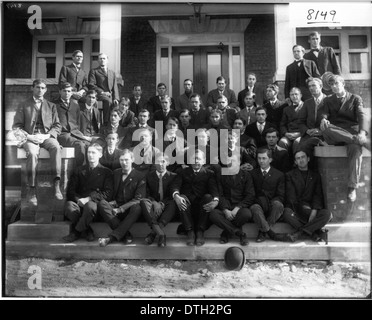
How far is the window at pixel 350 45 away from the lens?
4.35 meters

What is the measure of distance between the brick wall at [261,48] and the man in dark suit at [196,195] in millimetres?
1008

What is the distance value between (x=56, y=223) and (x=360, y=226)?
2.78 meters

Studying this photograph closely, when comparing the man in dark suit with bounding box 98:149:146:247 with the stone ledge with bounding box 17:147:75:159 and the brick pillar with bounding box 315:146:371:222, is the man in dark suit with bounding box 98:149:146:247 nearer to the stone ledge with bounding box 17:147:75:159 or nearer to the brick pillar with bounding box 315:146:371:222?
the stone ledge with bounding box 17:147:75:159

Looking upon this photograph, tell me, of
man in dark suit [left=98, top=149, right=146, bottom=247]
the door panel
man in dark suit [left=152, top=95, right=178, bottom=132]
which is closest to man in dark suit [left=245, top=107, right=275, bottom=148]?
the door panel

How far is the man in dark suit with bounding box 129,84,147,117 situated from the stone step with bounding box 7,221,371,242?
1.16 metres

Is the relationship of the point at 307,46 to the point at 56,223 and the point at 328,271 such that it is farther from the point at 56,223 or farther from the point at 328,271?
the point at 56,223

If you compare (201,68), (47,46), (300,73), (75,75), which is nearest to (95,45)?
(75,75)

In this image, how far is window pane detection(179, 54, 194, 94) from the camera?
15.4ft

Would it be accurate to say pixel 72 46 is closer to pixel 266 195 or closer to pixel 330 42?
pixel 266 195

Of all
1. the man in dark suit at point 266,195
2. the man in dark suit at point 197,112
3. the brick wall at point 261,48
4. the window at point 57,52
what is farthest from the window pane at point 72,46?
the man in dark suit at point 266,195

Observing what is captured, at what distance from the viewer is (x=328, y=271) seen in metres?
4.17

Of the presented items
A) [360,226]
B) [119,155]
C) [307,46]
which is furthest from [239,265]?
[307,46]

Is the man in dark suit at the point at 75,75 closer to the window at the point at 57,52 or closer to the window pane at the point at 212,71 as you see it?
the window at the point at 57,52

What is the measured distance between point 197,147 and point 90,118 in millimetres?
1122
